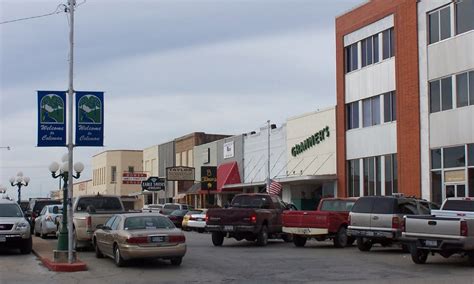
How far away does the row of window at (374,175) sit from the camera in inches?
1358

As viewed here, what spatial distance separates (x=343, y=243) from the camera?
23844 mm

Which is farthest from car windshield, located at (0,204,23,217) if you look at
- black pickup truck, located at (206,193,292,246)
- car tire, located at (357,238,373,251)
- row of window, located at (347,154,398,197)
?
row of window, located at (347,154,398,197)

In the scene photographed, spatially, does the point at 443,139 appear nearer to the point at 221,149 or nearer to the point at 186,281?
the point at 186,281

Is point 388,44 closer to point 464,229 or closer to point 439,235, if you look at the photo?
point 439,235

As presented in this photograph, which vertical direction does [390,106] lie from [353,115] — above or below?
above

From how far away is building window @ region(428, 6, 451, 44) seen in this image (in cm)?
3075

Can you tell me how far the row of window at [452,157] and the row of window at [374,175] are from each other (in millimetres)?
3046

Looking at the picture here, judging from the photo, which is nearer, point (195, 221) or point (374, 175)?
point (374, 175)

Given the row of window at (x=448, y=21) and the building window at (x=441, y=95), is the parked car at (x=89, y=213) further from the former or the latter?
the row of window at (x=448, y=21)

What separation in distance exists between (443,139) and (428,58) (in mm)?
4189

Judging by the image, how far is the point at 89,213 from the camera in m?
21.4

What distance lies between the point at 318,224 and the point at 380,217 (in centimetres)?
263

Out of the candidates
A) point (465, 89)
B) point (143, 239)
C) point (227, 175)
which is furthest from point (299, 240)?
point (227, 175)

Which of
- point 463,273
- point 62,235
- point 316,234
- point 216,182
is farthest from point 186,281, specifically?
point 216,182
